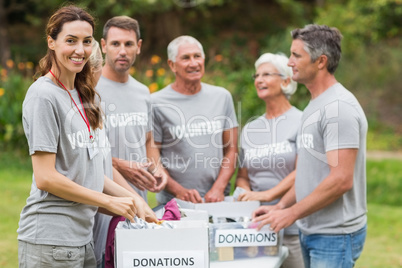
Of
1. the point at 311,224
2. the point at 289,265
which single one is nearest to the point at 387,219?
the point at 289,265

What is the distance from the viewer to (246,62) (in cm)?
1526

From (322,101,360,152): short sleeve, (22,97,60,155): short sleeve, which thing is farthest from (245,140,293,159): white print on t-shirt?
(22,97,60,155): short sleeve

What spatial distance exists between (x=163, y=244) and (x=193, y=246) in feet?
0.49

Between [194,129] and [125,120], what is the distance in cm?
59

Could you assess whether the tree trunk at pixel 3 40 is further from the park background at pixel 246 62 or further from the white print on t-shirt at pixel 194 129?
the white print on t-shirt at pixel 194 129

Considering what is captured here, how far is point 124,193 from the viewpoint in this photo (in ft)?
10.1

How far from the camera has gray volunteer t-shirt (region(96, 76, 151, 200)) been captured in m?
3.91

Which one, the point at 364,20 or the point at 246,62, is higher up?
the point at 364,20

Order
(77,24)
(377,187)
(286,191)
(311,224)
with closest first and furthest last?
(77,24) → (311,224) → (286,191) → (377,187)

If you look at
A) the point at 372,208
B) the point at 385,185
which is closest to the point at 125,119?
the point at 372,208

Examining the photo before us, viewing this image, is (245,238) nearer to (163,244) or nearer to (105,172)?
(163,244)

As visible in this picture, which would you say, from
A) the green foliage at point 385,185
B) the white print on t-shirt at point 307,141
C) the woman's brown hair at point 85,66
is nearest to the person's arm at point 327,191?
the white print on t-shirt at point 307,141

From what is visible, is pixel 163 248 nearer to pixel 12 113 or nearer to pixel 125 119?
pixel 125 119

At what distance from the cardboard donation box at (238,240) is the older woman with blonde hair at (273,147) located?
613 millimetres
